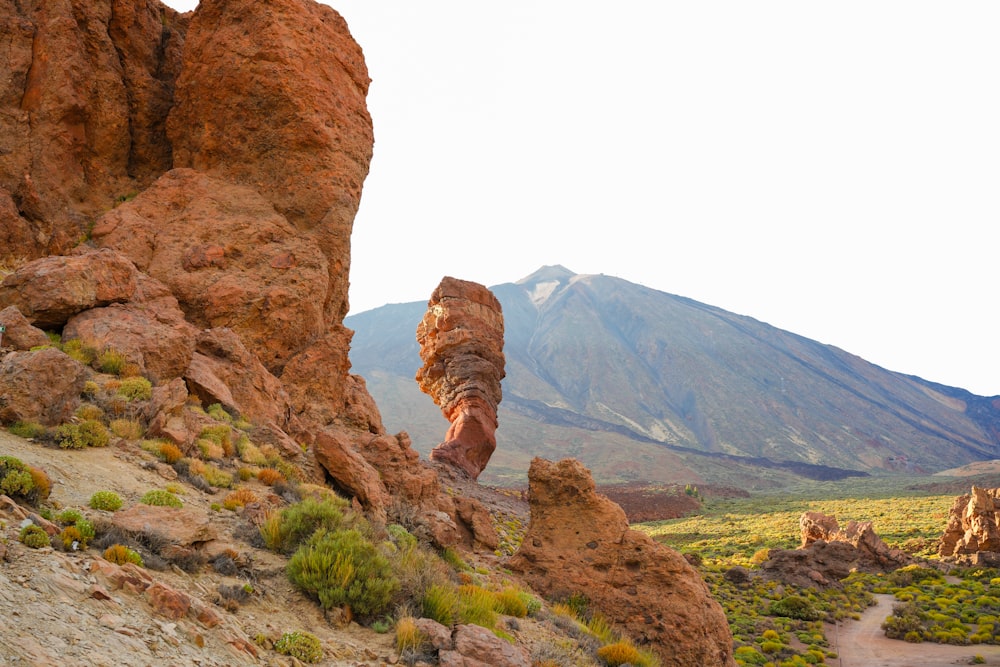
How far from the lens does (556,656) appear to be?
7.77 meters

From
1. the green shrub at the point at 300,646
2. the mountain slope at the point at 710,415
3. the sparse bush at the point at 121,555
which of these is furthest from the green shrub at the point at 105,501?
the mountain slope at the point at 710,415

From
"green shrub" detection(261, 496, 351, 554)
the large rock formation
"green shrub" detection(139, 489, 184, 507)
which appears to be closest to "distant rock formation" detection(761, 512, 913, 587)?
the large rock formation

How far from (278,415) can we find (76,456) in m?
5.92

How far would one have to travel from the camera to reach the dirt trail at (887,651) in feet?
58.3

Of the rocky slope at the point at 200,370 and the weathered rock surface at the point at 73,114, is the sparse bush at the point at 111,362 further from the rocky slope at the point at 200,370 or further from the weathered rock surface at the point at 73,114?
the weathered rock surface at the point at 73,114

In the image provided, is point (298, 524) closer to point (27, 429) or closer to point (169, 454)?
point (169, 454)

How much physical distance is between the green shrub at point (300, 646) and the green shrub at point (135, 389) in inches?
241

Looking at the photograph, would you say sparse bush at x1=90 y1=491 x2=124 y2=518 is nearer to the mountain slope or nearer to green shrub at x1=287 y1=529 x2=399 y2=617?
A: green shrub at x1=287 y1=529 x2=399 y2=617

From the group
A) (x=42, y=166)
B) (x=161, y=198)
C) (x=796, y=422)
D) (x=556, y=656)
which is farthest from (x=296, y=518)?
(x=796, y=422)

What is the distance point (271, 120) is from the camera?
56.5 ft

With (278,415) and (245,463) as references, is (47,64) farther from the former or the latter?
(245,463)

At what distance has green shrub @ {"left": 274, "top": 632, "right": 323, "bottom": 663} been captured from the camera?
568 centimetres

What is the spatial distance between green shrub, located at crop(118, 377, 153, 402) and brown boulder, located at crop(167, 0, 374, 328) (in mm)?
6711

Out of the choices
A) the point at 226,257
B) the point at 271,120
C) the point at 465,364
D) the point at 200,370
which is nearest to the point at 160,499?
the point at 200,370
